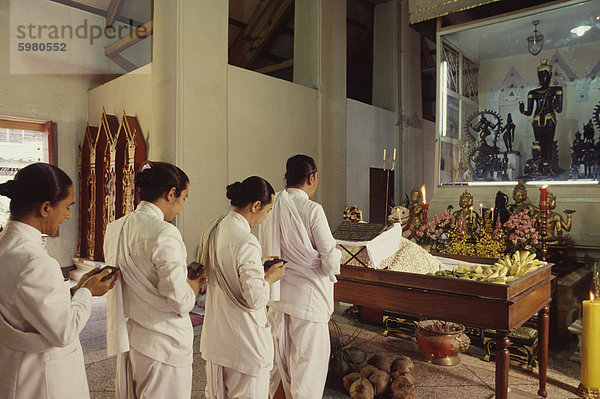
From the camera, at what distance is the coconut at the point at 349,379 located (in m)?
3.45

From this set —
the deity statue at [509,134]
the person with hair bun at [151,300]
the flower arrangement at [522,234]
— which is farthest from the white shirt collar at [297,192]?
the deity statue at [509,134]

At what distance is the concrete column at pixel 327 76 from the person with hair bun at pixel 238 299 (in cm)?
614

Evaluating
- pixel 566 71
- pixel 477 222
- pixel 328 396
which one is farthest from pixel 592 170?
pixel 328 396

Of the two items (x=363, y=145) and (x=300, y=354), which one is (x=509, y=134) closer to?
(x=363, y=145)

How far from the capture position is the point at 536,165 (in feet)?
Result: 23.9

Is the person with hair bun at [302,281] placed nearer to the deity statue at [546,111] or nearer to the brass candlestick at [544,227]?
the brass candlestick at [544,227]

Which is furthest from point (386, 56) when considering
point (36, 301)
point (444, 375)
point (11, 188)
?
point (36, 301)

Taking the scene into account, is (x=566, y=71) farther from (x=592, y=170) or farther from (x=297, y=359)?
(x=297, y=359)

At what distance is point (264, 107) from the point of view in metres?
7.58

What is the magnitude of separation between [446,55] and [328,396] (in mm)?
6143

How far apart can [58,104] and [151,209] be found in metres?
7.37

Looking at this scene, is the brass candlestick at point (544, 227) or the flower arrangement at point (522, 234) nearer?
the flower arrangement at point (522, 234)

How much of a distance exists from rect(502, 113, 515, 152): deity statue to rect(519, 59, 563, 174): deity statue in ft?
1.55

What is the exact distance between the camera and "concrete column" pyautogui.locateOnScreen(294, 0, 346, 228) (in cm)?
841
